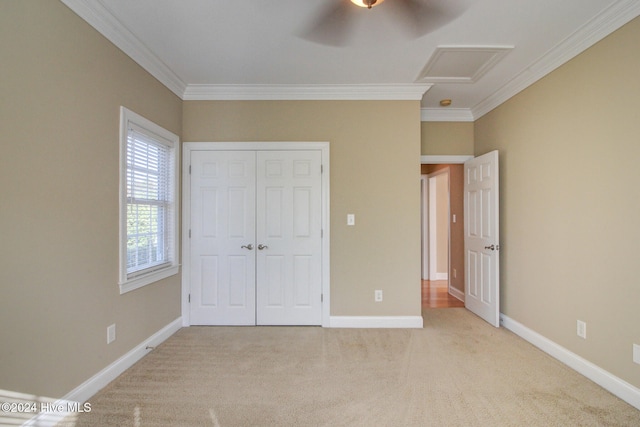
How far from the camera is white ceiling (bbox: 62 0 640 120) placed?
2043 millimetres

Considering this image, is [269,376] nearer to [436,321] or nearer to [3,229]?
[3,229]

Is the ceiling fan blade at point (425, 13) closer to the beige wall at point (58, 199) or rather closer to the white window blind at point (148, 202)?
the beige wall at point (58, 199)

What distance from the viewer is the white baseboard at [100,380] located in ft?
5.65

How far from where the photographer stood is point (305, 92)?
3.31 m

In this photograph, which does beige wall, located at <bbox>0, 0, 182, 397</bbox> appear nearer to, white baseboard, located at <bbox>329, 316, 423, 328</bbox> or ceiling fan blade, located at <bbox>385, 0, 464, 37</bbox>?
white baseboard, located at <bbox>329, 316, 423, 328</bbox>

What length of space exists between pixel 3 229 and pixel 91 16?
4.98 feet

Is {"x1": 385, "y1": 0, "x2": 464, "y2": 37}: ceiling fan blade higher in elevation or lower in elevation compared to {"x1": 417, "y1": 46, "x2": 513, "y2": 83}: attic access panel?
lower

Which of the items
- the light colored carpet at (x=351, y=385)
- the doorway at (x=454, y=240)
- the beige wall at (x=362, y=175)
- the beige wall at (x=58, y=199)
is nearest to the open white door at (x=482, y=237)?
the doorway at (x=454, y=240)

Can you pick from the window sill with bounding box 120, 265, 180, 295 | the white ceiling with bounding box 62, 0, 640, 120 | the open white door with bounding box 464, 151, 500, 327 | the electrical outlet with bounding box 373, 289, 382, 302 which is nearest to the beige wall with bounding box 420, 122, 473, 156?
the open white door with bounding box 464, 151, 500, 327

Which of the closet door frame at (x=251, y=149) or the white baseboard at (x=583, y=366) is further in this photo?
the closet door frame at (x=251, y=149)

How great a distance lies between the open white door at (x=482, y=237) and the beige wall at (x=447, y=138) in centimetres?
26

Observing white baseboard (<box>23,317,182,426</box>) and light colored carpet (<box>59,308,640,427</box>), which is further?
light colored carpet (<box>59,308,640,427</box>)

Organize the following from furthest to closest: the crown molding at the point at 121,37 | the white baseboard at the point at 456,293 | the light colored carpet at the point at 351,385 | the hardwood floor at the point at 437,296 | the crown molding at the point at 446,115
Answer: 1. the white baseboard at the point at 456,293
2. the hardwood floor at the point at 437,296
3. the crown molding at the point at 446,115
4. the crown molding at the point at 121,37
5. the light colored carpet at the point at 351,385

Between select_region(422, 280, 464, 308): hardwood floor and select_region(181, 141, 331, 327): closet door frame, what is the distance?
1.77 metres
